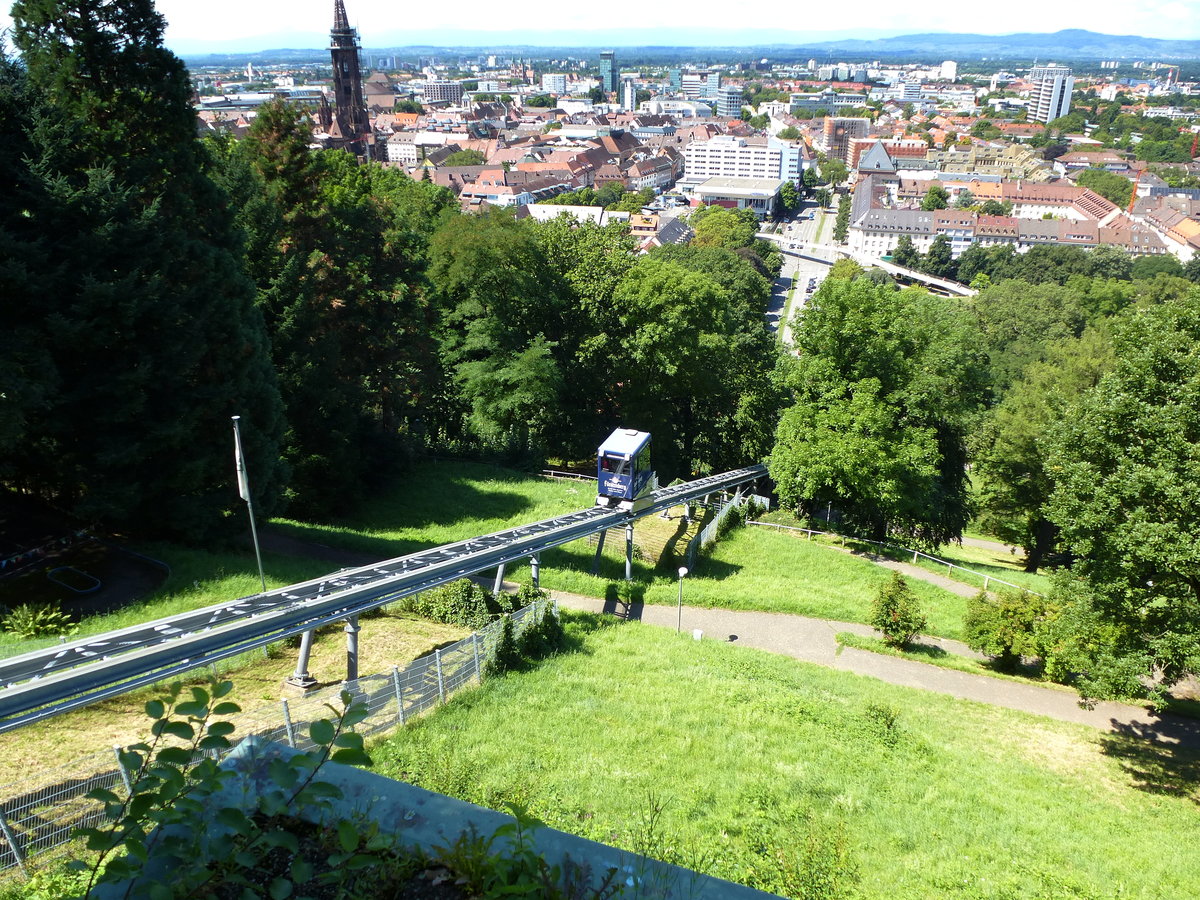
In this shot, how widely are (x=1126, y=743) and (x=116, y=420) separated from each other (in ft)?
83.2

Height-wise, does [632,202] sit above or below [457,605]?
below

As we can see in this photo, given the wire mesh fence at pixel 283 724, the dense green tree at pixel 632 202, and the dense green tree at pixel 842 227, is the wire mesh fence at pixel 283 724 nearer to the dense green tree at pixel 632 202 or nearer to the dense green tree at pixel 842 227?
the dense green tree at pixel 632 202

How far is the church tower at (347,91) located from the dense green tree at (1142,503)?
144m

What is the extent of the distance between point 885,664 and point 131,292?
21.8m

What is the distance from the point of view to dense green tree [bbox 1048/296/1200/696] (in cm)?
1566

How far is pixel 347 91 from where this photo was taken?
14512 centimetres

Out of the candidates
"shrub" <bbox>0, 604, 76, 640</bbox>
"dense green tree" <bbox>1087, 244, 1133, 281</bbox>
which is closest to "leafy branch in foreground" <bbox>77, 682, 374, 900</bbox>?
"shrub" <bbox>0, 604, 76, 640</bbox>

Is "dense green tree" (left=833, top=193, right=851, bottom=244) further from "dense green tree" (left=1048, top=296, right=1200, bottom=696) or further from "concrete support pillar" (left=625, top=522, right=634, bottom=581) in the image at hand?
"dense green tree" (left=1048, top=296, right=1200, bottom=696)

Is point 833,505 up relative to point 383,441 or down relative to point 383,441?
down

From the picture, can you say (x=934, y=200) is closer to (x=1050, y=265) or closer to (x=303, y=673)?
(x=1050, y=265)

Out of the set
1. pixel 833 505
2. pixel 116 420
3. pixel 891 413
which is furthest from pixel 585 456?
pixel 116 420

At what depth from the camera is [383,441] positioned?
32812mm

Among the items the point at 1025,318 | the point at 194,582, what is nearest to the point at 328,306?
the point at 194,582

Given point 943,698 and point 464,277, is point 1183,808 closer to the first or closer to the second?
point 943,698
